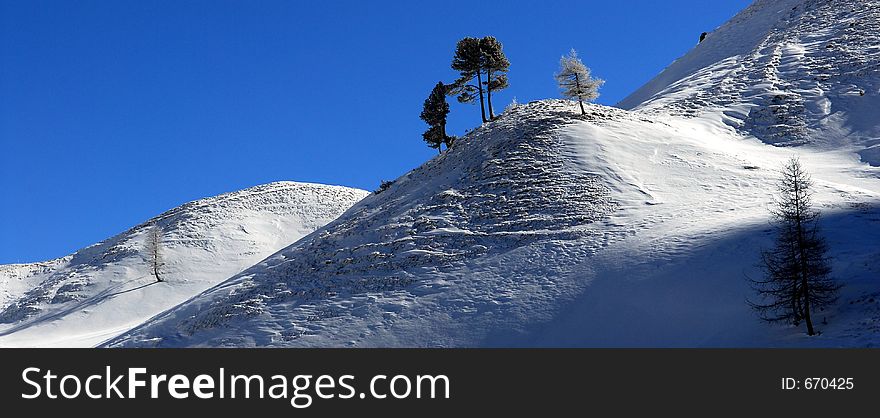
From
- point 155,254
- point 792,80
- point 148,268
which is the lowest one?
point 148,268

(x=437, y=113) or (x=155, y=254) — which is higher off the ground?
(x=437, y=113)

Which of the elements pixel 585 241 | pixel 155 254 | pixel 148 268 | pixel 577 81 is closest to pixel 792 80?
pixel 577 81

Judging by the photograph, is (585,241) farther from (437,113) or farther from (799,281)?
(437,113)

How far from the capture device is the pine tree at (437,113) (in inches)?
2569

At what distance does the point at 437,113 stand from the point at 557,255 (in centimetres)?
3106

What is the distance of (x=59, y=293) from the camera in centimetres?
6269

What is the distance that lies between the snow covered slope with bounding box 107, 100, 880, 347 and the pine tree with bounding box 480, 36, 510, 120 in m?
10.6

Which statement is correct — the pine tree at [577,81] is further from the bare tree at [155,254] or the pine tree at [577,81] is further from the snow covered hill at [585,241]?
the bare tree at [155,254]

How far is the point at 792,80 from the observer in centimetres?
6272

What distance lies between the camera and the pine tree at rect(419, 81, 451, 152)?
6525cm

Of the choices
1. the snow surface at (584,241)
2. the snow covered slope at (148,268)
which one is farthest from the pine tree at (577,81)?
the snow covered slope at (148,268)

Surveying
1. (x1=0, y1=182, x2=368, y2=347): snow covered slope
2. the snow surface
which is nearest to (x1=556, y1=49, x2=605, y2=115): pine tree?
the snow surface

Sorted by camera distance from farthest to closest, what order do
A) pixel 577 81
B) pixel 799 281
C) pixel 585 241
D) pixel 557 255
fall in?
pixel 577 81, pixel 585 241, pixel 557 255, pixel 799 281

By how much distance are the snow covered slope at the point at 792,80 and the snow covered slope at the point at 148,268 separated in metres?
33.4
